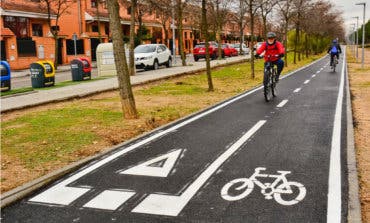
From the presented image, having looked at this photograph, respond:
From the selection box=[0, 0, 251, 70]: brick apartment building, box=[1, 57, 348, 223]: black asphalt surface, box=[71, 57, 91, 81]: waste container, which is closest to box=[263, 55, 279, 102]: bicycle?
box=[1, 57, 348, 223]: black asphalt surface

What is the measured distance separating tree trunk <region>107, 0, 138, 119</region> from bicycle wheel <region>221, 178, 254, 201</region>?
213 inches

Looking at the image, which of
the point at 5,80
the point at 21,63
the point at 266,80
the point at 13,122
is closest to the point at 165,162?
the point at 13,122

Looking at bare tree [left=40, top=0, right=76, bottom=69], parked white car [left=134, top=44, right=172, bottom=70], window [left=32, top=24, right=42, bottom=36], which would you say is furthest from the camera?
window [left=32, top=24, right=42, bottom=36]

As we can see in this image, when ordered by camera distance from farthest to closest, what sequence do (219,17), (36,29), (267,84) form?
(219,17) < (36,29) < (267,84)

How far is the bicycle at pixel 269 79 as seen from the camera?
12.8 m

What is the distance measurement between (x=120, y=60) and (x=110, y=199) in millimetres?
5846

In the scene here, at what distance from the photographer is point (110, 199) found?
472 centimetres

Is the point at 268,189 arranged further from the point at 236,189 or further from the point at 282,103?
the point at 282,103

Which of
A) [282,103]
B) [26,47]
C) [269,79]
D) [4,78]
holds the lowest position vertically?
[282,103]

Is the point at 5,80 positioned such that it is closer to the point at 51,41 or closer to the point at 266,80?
the point at 266,80

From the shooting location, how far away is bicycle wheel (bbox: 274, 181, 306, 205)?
458 centimetres

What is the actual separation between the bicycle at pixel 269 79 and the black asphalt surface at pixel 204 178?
11.3ft

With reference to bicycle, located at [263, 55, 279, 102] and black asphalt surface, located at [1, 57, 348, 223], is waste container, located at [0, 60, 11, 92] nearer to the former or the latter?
black asphalt surface, located at [1, 57, 348, 223]

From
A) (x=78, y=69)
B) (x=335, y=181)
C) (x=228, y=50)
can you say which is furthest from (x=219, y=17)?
(x=335, y=181)
